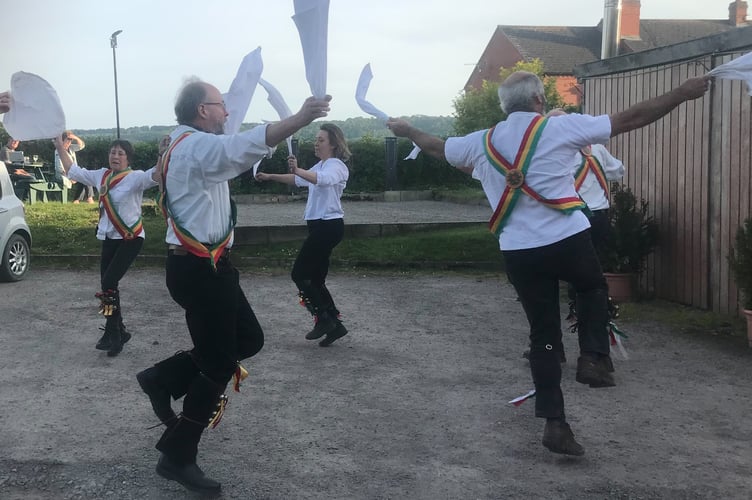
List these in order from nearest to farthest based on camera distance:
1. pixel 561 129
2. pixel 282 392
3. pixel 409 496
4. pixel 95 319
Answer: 1. pixel 409 496
2. pixel 561 129
3. pixel 282 392
4. pixel 95 319

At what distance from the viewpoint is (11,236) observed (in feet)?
37.6

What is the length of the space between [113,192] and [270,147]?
403 cm

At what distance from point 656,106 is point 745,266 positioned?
12.0ft

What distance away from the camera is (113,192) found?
7.37 meters

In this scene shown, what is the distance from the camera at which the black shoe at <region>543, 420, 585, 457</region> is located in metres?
4.46

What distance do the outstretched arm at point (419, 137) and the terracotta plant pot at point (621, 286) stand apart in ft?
16.6

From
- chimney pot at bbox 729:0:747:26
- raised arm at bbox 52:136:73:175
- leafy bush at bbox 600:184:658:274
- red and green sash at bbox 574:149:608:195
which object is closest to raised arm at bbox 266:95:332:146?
raised arm at bbox 52:136:73:175

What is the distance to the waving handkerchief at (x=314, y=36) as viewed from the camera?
3707 millimetres

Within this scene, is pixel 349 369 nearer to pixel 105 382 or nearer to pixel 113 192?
pixel 105 382

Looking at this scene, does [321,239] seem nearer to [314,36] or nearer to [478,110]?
[314,36]

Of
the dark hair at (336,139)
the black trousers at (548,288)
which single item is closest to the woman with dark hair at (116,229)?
the dark hair at (336,139)

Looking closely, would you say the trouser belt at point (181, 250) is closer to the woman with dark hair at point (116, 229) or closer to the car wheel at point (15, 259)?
the woman with dark hair at point (116, 229)

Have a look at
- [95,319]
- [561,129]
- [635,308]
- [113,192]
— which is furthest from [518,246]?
[95,319]

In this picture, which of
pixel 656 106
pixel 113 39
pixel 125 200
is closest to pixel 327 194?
pixel 125 200
